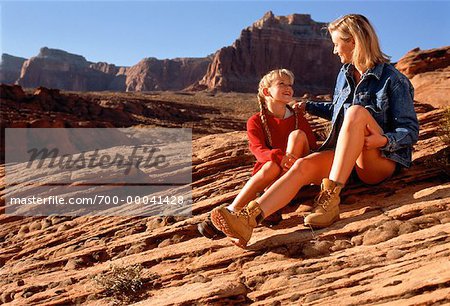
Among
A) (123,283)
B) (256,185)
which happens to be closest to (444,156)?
(256,185)

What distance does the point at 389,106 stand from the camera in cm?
435

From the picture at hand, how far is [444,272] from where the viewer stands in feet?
9.91

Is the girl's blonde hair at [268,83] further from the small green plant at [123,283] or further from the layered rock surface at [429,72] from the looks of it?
the layered rock surface at [429,72]

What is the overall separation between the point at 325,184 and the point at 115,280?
211cm

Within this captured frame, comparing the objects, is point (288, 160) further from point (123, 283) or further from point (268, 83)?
point (123, 283)

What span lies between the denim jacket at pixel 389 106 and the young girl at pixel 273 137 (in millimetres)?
378

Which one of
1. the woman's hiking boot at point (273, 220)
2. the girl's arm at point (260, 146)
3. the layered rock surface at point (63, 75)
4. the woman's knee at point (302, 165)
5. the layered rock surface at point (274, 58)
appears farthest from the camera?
the layered rock surface at point (63, 75)

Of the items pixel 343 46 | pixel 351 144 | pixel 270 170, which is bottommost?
pixel 270 170

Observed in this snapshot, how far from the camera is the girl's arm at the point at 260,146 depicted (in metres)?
4.42

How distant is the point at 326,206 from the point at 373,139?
28.7 inches

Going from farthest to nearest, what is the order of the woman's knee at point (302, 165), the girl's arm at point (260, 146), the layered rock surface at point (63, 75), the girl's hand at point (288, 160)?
the layered rock surface at point (63, 75) < the girl's arm at point (260, 146) < the girl's hand at point (288, 160) < the woman's knee at point (302, 165)

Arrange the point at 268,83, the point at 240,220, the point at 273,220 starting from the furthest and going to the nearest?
the point at 268,83
the point at 273,220
the point at 240,220

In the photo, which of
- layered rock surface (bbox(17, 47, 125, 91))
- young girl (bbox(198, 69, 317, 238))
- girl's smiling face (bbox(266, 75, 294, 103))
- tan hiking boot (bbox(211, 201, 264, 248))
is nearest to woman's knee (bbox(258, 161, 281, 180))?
young girl (bbox(198, 69, 317, 238))

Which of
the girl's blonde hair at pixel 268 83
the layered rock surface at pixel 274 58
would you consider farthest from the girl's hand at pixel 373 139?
the layered rock surface at pixel 274 58
